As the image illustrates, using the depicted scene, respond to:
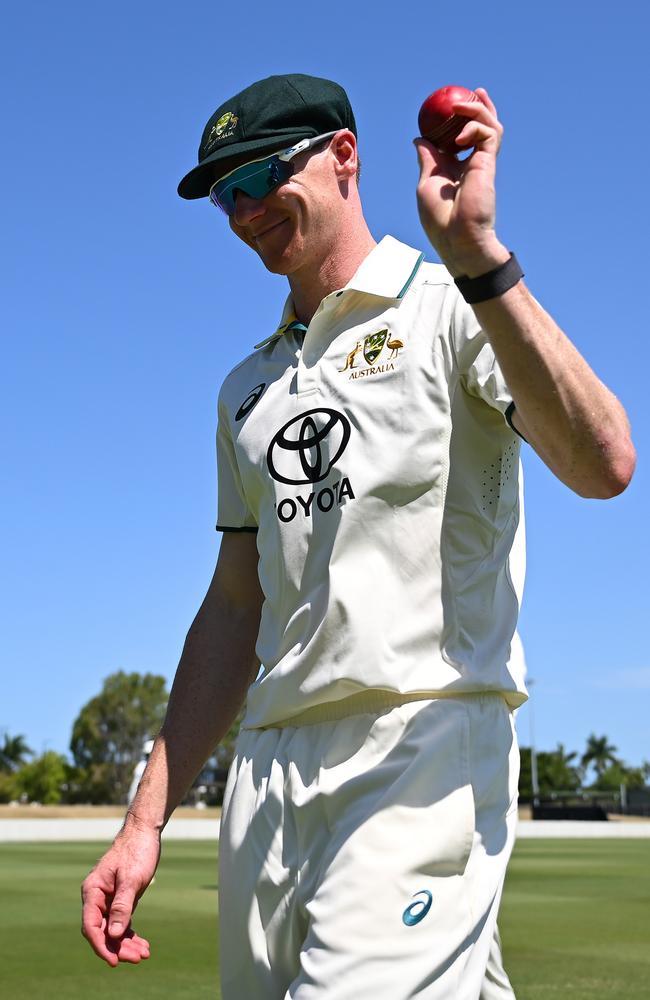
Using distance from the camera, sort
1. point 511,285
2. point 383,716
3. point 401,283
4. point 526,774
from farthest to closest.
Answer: point 526,774, point 401,283, point 383,716, point 511,285

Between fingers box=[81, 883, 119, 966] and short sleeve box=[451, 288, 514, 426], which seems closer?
short sleeve box=[451, 288, 514, 426]

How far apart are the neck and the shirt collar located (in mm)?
40

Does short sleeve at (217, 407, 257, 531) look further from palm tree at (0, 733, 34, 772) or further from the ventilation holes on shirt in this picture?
palm tree at (0, 733, 34, 772)

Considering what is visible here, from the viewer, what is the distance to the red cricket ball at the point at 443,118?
2178 millimetres

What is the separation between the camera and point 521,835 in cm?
4594

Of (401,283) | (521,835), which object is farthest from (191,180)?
(521,835)

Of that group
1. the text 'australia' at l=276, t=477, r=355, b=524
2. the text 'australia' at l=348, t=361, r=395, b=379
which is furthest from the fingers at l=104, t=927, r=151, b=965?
the text 'australia' at l=348, t=361, r=395, b=379

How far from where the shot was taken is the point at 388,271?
2.83 meters

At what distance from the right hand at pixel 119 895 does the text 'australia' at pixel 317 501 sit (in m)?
0.78

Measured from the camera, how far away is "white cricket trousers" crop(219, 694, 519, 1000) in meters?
2.32

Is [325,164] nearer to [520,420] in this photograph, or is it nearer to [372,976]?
[520,420]

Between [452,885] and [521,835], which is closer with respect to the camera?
[452,885]

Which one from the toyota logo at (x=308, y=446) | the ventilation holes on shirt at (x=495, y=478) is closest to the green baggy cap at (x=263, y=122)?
the toyota logo at (x=308, y=446)

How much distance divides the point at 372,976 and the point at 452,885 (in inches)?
8.5
